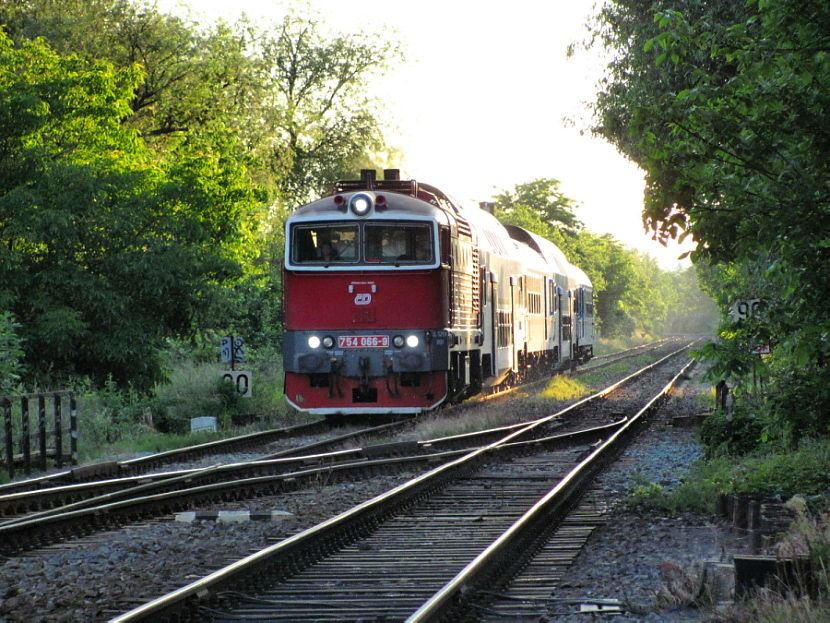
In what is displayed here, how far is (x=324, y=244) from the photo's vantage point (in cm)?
1805

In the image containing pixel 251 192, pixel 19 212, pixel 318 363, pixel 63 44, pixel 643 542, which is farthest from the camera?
pixel 63 44

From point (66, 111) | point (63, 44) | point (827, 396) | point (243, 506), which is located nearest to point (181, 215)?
point (66, 111)

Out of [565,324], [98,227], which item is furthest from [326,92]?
[98,227]

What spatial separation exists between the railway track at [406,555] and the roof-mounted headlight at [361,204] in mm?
5891

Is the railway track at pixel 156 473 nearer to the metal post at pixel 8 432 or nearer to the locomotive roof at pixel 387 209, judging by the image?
the metal post at pixel 8 432

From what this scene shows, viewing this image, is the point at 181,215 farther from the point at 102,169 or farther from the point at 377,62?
the point at 377,62

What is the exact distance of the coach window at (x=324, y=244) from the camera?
17.9 meters

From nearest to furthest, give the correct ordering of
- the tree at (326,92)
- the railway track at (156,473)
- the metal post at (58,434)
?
the railway track at (156,473), the metal post at (58,434), the tree at (326,92)

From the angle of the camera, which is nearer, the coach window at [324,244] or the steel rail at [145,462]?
the steel rail at [145,462]

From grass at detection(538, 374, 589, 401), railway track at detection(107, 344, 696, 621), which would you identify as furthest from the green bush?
grass at detection(538, 374, 589, 401)

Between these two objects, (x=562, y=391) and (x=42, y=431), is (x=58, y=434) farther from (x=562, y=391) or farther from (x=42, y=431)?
(x=562, y=391)

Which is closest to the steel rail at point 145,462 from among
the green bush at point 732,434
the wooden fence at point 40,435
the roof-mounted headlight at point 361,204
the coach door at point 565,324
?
the wooden fence at point 40,435

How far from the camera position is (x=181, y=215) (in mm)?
21000

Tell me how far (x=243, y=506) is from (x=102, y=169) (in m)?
11.7
